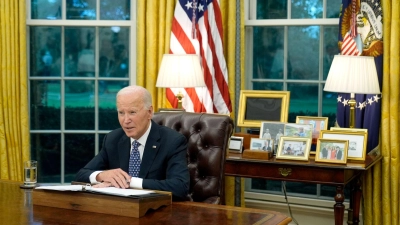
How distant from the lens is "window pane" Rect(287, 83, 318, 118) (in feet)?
16.1

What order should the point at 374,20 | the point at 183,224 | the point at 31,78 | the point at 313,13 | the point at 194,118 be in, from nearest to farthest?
1. the point at 183,224
2. the point at 194,118
3. the point at 374,20
4. the point at 313,13
5. the point at 31,78

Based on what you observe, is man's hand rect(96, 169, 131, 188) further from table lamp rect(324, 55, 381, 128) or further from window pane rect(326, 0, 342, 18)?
window pane rect(326, 0, 342, 18)

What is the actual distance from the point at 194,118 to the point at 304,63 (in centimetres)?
178

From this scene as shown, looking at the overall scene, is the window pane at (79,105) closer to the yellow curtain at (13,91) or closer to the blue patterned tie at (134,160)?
the yellow curtain at (13,91)

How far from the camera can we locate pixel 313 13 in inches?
192

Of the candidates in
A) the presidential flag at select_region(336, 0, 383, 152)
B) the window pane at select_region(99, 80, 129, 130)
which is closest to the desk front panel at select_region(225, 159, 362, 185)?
the presidential flag at select_region(336, 0, 383, 152)

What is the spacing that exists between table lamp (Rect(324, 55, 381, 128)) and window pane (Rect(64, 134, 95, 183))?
7.09 ft

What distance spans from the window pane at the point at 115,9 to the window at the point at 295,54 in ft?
3.21

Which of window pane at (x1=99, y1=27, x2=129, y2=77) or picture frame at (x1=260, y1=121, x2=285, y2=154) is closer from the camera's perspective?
picture frame at (x1=260, y1=121, x2=285, y2=154)

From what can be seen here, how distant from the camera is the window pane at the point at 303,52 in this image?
4887mm

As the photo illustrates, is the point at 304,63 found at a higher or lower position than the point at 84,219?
higher

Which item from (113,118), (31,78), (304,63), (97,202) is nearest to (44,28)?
(31,78)

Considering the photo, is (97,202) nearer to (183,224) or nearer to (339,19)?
(183,224)

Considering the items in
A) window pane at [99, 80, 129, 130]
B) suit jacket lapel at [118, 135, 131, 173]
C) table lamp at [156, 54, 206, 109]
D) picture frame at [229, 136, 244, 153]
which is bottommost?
picture frame at [229, 136, 244, 153]
